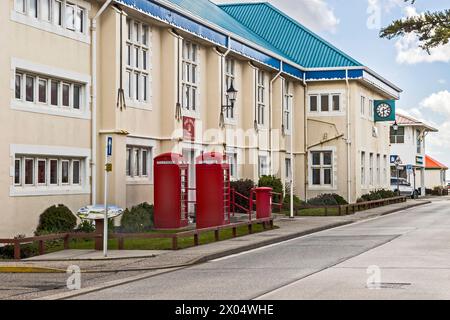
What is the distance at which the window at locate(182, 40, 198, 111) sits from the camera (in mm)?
32819

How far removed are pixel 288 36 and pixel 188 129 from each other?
21.1 meters

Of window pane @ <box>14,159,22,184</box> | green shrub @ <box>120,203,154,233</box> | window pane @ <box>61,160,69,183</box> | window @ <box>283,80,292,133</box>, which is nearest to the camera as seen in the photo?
window pane @ <box>14,159,22,184</box>

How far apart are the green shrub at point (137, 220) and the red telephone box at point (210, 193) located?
1.73 metres

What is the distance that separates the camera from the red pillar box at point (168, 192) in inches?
1038

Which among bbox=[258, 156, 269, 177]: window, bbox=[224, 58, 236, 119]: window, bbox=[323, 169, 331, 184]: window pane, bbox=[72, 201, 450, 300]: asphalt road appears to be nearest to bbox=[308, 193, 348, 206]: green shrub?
bbox=[323, 169, 331, 184]: window pane

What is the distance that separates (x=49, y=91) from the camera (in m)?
23.7

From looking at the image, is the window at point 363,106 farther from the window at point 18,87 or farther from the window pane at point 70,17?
the window at point 18,87

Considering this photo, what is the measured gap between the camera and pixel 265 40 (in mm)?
50875

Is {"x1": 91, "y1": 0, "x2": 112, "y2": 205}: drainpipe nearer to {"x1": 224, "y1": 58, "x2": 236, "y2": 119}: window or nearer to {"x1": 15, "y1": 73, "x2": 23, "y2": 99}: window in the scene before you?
{"x1": 15, "y1": 73, "x2": 23, "y2": 99}: window

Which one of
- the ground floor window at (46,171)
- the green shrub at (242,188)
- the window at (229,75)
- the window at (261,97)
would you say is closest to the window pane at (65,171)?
the ground floor window at (46,171)

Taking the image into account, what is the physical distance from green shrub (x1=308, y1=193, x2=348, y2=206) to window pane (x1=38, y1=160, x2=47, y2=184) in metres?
22.8

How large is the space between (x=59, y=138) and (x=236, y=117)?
51.4 ft

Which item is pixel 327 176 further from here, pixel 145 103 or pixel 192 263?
pixel 192 263

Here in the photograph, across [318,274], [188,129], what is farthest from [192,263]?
[188,129]
